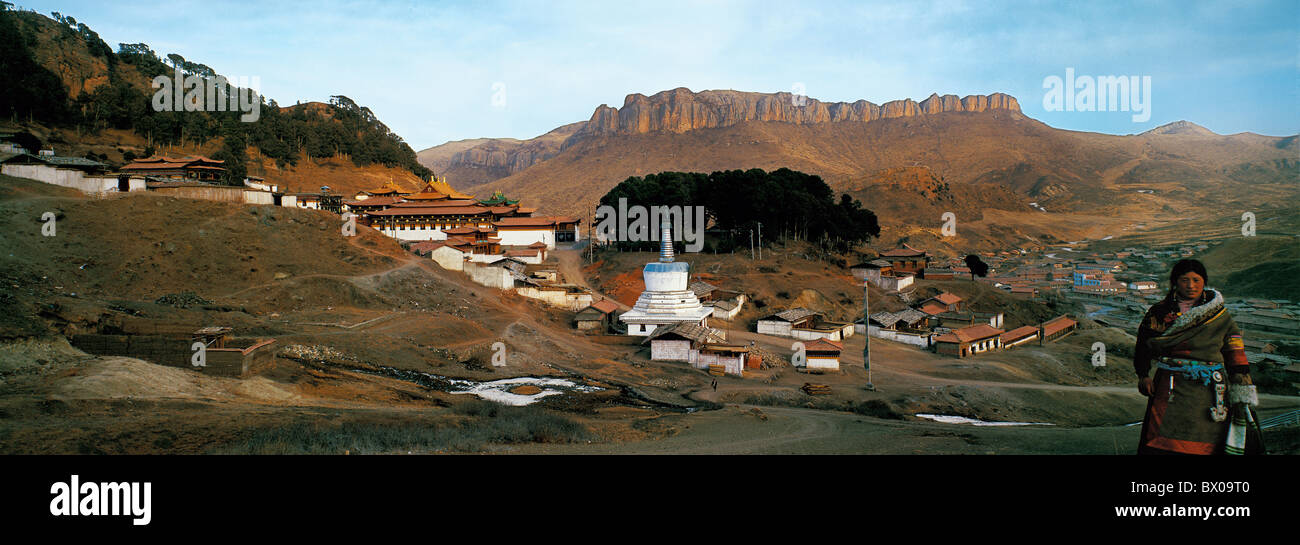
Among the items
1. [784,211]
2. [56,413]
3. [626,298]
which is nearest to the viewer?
[56,413]

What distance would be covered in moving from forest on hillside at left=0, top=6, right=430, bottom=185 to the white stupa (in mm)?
40146

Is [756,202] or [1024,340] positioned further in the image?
[756,202]

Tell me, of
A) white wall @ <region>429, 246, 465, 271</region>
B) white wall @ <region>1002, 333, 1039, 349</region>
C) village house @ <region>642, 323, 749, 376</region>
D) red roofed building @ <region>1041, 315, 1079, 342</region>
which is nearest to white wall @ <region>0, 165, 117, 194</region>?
white wall @ <region>429, 246, 465, 271</region>

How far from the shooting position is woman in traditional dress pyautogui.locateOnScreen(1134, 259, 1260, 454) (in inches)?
213

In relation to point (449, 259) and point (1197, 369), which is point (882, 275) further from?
point (1197, 369)

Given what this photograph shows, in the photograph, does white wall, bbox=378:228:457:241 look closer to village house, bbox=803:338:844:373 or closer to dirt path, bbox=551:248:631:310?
dirt path, bbox=551:248:631:310

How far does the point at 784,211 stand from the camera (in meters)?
63.0

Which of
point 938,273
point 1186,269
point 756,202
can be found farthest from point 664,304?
point 938,273

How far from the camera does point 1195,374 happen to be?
5.55 metres

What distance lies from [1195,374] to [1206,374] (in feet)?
0.27

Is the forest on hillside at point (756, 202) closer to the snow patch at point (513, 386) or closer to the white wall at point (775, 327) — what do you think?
the white wall at point (775, 327)
